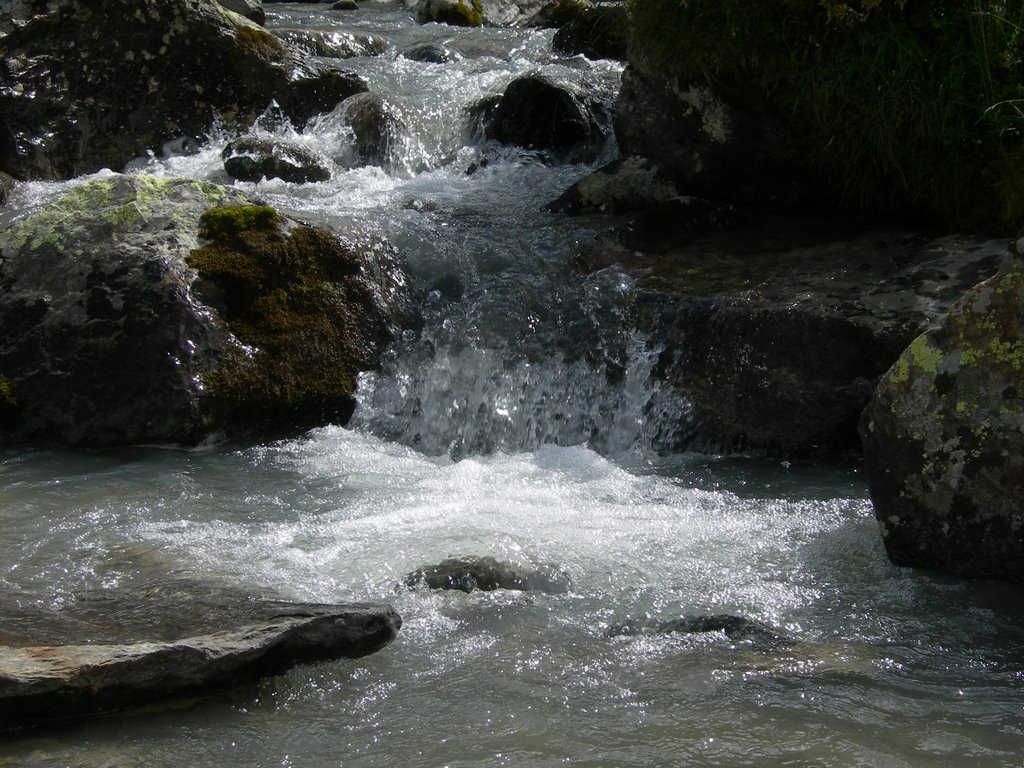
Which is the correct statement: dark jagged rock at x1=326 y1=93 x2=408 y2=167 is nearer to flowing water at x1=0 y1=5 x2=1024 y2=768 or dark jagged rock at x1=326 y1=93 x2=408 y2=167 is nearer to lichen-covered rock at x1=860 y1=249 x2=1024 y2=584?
flowing water at x1=0 y1=5 x2=1024 y2=768

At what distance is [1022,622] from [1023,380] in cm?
100

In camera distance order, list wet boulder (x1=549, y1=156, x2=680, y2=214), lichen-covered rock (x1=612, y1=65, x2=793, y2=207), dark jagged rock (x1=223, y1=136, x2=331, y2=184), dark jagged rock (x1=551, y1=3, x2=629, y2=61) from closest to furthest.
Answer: lichen-covered rock (x1=612, y1=65, x2=793, y2=207) < wet boulder (x1=549, y1=156, x2=680, y2=214) < dark jagged rock (x1=223, y1=136, x2=331, y2=184) < dark jagged rock (x1=551, y1=3, x2=629, y2=61)

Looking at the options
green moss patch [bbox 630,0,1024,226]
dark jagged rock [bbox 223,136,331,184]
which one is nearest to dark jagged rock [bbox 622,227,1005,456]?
green moss patch [bbox 630,0,1024,226]

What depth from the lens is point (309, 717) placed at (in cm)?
372

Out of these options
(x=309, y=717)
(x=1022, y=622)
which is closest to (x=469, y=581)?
(x=309, y=717)

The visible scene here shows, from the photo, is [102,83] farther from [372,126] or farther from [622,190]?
[622,190]

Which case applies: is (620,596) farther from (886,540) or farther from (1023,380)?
(1023,380)

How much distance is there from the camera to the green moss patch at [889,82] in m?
6.86

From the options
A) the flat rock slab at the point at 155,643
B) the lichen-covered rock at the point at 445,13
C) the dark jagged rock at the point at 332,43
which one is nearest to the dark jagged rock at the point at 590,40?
the dark jagged rock at the point at 332,43

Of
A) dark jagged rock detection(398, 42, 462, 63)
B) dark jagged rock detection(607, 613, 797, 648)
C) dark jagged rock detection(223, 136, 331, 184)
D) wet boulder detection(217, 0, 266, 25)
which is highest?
wet boulder detection(217, 0, 266, 25)

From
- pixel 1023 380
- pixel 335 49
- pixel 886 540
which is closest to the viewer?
pixel 1023 380

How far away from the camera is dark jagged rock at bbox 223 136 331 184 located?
1129 cm

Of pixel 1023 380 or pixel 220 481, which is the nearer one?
pixel 1023 380

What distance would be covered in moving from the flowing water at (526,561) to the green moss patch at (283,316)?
0.27 meters
